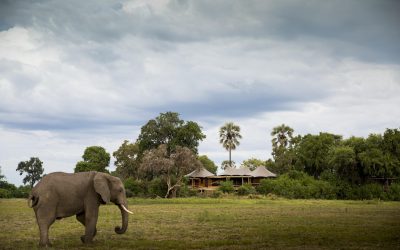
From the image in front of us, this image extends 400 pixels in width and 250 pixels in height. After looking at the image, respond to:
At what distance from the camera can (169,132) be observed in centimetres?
8750

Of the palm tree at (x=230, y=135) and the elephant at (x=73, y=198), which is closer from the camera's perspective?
the elephant at (x=73, y=198)

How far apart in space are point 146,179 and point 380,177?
41.7m

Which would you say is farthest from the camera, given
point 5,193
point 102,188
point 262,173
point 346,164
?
point 262,173

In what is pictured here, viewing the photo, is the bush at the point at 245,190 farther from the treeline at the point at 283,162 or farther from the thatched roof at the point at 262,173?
the thatched roof at the point at 262,173

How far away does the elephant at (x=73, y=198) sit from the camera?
1709 centimetres

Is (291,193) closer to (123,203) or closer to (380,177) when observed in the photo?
(380,177)

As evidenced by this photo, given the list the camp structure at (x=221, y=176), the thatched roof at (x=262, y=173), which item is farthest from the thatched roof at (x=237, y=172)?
the thatched roof at (x=262, y=173)

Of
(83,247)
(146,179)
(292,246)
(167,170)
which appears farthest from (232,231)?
(146,179)

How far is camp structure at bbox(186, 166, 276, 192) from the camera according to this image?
3486 inches

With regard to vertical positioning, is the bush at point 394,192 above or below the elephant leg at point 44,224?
above

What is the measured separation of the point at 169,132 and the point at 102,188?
69.5m

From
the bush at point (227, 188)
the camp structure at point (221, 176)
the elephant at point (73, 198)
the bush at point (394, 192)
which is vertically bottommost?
the elephant at point (73, 198)

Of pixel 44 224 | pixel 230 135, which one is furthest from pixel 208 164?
pixel 44 224

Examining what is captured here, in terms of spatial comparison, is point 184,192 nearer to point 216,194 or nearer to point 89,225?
point 216,194
